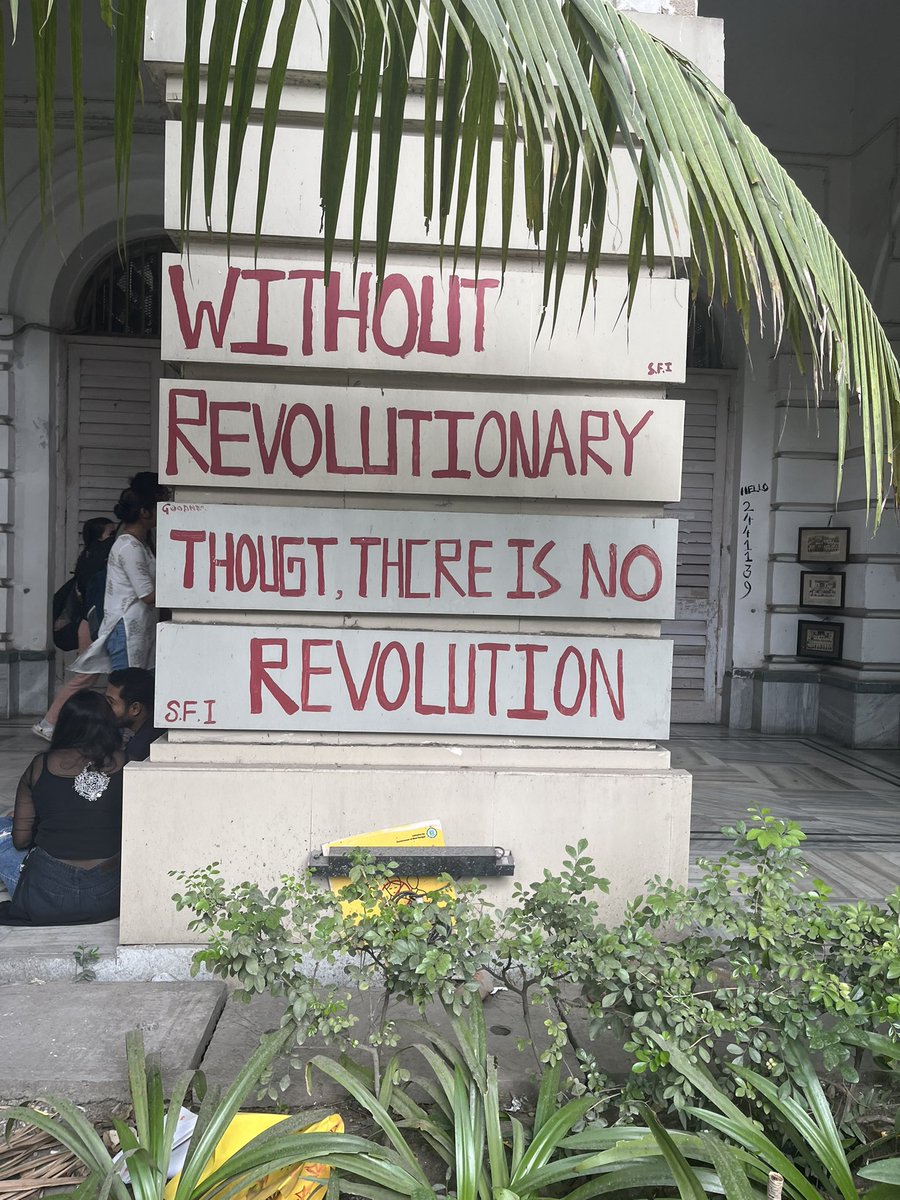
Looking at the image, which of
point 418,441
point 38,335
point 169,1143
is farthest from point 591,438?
point 38,335

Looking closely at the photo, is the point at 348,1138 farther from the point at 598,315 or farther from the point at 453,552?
the point at 598,315

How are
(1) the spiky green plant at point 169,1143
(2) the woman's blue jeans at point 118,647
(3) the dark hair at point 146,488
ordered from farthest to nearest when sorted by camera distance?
(2) the woman's blue jeans at point 118,647
(3) the dark hair at point 146,488
(1) the spiky green plant at point 169,1143

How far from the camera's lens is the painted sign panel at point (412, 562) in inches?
136

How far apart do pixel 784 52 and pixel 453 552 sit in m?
7.45

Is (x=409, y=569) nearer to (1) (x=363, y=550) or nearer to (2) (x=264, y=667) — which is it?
(1) (x=363, y=550)

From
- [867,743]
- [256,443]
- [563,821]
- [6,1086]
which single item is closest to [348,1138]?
[6,1086]

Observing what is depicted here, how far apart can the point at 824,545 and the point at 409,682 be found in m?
6.00

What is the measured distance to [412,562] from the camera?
351 cm

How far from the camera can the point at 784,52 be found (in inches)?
327

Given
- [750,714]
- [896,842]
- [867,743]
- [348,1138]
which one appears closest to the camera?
[348,1138]

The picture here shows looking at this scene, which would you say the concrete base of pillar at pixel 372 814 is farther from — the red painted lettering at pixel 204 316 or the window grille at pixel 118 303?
the window grille at pixel 118 303

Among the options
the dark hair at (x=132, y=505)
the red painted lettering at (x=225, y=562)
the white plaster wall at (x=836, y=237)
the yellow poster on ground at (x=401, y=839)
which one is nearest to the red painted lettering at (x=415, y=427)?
the red painted lettering at (x=225, y=562)

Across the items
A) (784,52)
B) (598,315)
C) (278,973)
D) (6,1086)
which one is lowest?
(6,1086)

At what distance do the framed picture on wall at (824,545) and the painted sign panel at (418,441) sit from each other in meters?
5.26
